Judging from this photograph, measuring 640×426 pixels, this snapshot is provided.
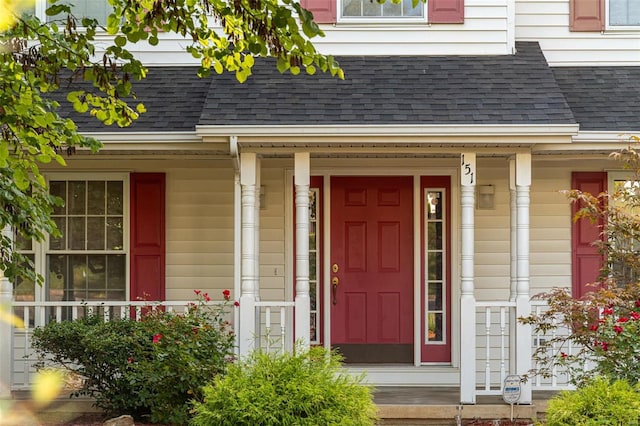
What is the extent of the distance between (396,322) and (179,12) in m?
4.84

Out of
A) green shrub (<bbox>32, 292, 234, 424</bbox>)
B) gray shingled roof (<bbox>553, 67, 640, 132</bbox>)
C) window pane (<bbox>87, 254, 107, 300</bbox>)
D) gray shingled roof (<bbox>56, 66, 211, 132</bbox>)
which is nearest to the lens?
green shrub (<bbox>32, 292, 234, 424</bbox>)

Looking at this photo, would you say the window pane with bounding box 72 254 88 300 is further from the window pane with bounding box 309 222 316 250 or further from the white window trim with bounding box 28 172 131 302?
the window pane with bounding box 309 222 316 250

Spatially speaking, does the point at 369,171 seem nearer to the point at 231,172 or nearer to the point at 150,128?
the point at 231,172

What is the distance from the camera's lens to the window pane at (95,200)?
31.4 ft

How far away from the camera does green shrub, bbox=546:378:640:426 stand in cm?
562

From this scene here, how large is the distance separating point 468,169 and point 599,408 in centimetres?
308

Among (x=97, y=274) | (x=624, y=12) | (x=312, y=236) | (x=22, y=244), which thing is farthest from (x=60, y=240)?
(x=624, y=12)

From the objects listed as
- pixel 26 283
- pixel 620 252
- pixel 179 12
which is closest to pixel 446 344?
pixel 620 252

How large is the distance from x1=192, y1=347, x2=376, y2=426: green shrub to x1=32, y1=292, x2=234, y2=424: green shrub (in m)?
1.64

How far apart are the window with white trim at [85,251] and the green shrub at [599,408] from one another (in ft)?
17.1

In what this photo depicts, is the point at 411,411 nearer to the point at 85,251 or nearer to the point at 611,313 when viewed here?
the point at 611,313

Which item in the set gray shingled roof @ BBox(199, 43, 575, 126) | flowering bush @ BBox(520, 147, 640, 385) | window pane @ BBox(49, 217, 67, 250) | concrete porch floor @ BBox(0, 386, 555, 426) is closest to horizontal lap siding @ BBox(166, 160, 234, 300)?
window pane @ BBox(49, 217, 67, 250)

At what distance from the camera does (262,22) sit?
548 cm

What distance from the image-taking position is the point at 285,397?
5.71 metres
